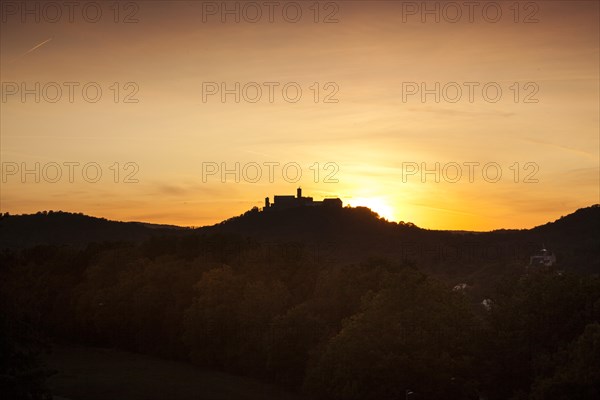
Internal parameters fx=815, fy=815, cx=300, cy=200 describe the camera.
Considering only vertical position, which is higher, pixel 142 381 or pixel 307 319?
pixel 307 319

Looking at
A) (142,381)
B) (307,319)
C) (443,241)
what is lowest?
(142,381)

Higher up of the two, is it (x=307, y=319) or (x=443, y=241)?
(x=443, y=241)

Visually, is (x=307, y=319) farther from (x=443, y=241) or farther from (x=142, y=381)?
(x=443, y=241)

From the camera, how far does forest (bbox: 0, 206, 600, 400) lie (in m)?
63.2

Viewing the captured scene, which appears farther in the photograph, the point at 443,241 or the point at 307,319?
the point at 443,241

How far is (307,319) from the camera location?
87.2m

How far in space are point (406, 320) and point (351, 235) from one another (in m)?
117

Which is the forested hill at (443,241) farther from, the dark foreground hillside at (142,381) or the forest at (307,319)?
the dark foreground hillside at (142,381)

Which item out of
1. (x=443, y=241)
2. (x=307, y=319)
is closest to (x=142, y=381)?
(x=307, y=319)

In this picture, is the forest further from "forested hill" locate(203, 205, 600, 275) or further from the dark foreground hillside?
"forested hill" locate(203, 205, 600, 275)

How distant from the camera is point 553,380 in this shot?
5662 centimetres

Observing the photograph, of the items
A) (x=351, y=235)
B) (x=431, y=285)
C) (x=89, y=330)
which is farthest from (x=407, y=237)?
(x=431, y=285)

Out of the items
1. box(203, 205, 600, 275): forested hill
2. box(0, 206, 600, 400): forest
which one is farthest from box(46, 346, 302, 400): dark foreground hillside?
box(203, 205, 600, 275): forested hill

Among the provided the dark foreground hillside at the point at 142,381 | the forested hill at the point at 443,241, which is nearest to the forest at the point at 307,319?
the dark foreground hillside at the point at 142,381
